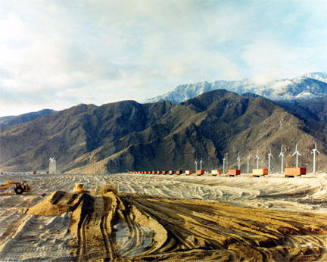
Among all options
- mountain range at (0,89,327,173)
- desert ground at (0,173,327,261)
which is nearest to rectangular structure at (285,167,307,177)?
desert ground at (0,173,327,261)

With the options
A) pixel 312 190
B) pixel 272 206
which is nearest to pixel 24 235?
pixel 272 206

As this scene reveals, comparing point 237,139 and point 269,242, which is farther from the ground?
point 237,139

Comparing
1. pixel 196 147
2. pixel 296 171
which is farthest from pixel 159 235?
pixel 196 147

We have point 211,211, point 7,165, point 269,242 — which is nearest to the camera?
point 269,242

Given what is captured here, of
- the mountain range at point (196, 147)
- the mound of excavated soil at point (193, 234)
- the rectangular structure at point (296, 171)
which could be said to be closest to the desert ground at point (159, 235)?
the mound of excavated soil at point (193, 234)

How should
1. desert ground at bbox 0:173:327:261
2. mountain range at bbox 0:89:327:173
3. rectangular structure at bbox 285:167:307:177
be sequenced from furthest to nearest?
mountain range at bbox 0:89:327:173 < rectangular structure at bbox 285:167:307:177 < desert ground at bbox 0:173:327:261

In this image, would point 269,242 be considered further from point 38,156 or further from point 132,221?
point 38,156

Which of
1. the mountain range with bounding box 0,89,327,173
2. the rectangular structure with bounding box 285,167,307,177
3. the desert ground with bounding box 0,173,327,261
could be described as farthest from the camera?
the mountain range with bounding box 0,89,327,173

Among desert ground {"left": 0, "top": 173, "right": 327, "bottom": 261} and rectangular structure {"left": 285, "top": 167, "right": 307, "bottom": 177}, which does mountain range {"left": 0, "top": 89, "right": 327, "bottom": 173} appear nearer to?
rectangular structure {"left": 285, "top": 167, "right": 307, "bottom": 177}
